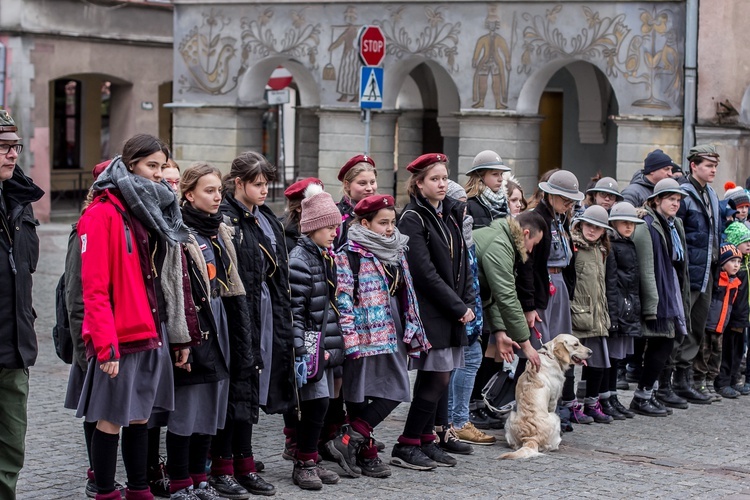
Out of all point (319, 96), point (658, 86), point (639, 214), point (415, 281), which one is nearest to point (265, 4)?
point (319, 96)

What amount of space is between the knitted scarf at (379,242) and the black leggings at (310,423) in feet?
3.09

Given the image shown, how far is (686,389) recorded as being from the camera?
11547 millimetres

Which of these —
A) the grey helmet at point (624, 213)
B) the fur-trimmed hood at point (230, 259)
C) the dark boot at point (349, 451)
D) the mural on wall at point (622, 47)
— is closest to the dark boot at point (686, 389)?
the grey helmet at point (624, 213)

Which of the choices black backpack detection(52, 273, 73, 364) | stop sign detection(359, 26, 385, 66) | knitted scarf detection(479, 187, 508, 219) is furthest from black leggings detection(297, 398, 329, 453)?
stop sign detection(359, 26, 385, 66)

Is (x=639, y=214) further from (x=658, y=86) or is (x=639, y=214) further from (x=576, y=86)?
(x=576, y=86)

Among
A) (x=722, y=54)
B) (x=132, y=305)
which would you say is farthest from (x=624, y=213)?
(x=722, y=54)

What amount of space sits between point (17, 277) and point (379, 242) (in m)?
2.40

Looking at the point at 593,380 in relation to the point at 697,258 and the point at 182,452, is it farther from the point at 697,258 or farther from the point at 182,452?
the point at 182,452

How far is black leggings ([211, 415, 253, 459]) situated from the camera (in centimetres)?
761

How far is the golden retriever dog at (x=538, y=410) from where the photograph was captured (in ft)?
29.6

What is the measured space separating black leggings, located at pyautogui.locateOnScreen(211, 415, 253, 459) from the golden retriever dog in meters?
1.97

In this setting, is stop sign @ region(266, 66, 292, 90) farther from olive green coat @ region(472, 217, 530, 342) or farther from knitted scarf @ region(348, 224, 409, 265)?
knitted scarf @ region(348, 224, 409, 265)

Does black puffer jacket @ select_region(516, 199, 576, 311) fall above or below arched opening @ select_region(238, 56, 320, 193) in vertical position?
below

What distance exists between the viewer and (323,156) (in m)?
23.2
